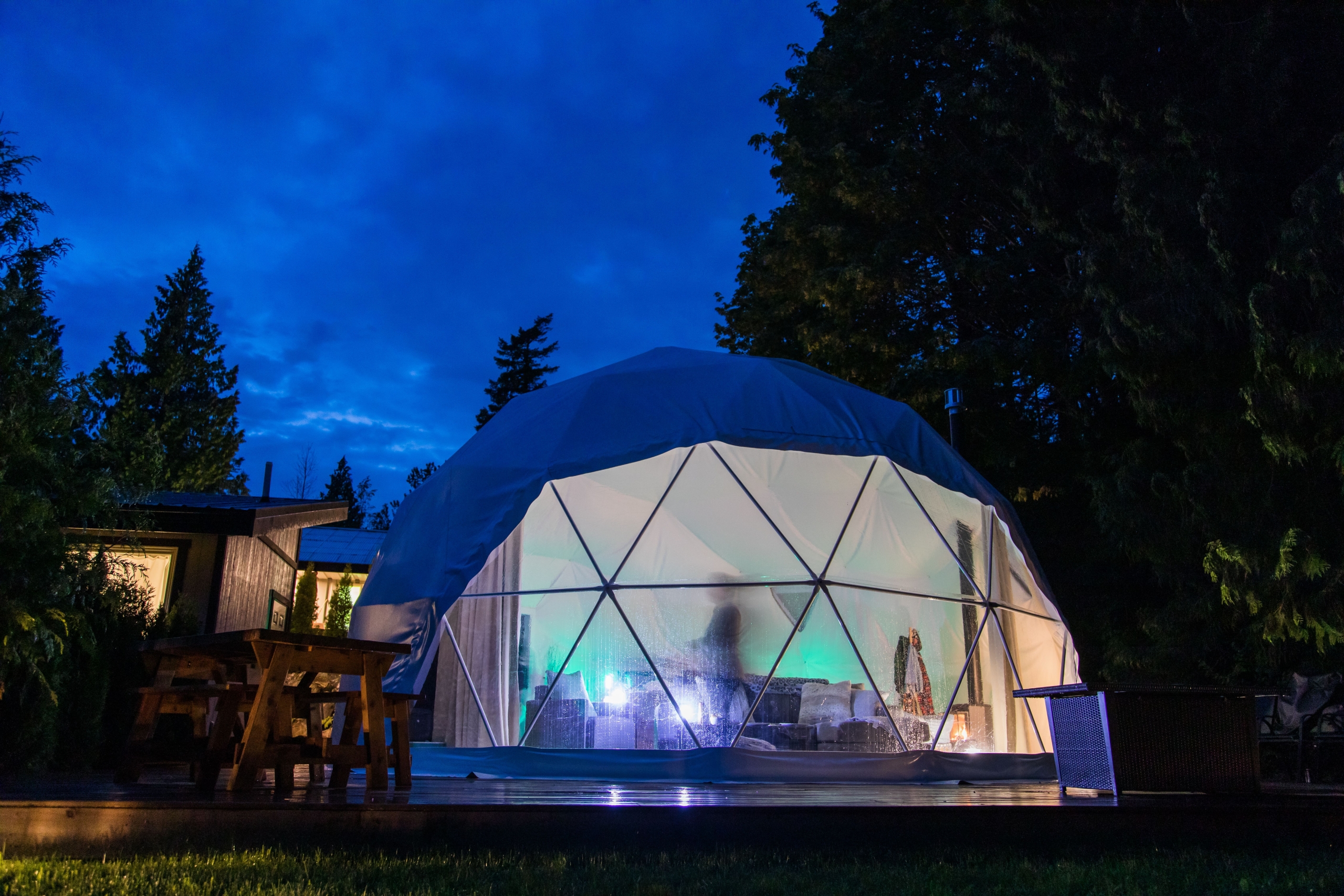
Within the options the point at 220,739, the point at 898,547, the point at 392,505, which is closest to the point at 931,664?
the point at 898,547

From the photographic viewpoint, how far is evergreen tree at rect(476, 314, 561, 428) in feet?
121

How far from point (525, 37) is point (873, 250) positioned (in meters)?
43.5

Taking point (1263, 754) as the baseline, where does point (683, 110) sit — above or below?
above

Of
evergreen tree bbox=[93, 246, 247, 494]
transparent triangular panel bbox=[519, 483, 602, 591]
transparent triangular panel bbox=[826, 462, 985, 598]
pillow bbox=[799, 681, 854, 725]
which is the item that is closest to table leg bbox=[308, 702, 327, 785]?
transparent triangular panel bbox=[519, 483, 602, 591]

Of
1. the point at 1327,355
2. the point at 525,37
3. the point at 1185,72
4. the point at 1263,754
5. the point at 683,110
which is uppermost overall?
the point at 683,110

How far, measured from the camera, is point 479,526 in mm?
7492

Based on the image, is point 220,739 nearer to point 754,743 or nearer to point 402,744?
point 402,744

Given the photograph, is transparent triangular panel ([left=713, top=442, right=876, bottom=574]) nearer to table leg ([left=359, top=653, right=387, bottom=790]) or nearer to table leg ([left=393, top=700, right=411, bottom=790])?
table leg ([left=393, top=700, right=411, bottom=790])

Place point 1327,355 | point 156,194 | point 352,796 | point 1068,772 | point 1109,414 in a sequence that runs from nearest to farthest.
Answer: point 352,796 < point 1068,772 < point 1327,355 < point 1109,414 < point 156,194

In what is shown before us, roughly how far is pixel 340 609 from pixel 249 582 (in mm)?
3776

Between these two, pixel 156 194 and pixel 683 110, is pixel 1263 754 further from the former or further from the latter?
pixel 156 194

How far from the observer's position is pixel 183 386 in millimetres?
29312

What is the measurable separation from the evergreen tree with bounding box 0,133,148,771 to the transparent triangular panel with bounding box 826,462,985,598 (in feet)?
20.6

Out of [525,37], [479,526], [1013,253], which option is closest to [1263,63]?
[1013,253]
